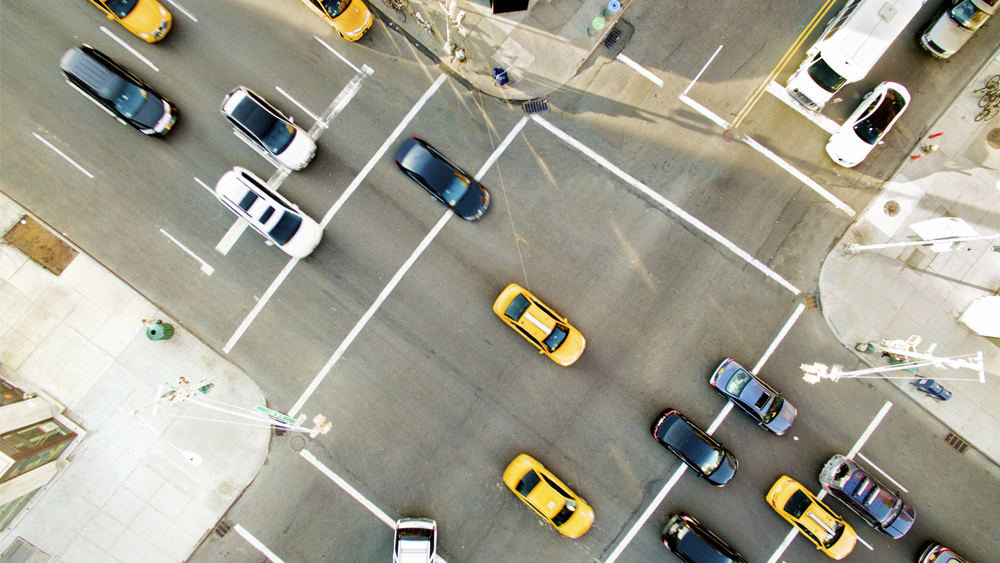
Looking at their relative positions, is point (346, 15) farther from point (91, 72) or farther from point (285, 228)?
point (91, 72)

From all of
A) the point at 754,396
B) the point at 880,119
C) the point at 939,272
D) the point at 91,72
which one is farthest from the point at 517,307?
the point at 91,72

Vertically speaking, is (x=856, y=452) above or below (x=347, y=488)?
above

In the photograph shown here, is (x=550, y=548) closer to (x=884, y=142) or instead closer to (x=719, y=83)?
(x=719, y=83)

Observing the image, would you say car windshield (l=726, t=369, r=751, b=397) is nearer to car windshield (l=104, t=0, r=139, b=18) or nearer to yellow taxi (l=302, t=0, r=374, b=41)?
yellow taxi (l=302, t=0, r=374, b=41)

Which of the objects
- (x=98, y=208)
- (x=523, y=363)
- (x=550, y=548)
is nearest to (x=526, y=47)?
(x=523, y=363)

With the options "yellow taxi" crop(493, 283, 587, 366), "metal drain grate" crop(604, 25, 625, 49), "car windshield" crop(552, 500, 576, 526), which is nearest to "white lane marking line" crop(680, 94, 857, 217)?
"metal drain grate" crop(604, 25, 625, 49)

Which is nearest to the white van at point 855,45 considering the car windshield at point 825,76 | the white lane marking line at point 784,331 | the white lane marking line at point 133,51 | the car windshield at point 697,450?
the car windshield at point 825,76

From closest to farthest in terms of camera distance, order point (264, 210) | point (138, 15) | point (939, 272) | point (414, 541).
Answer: point (264, 210) → point (414, 541) → point (138, 15) → point (939, 272)
